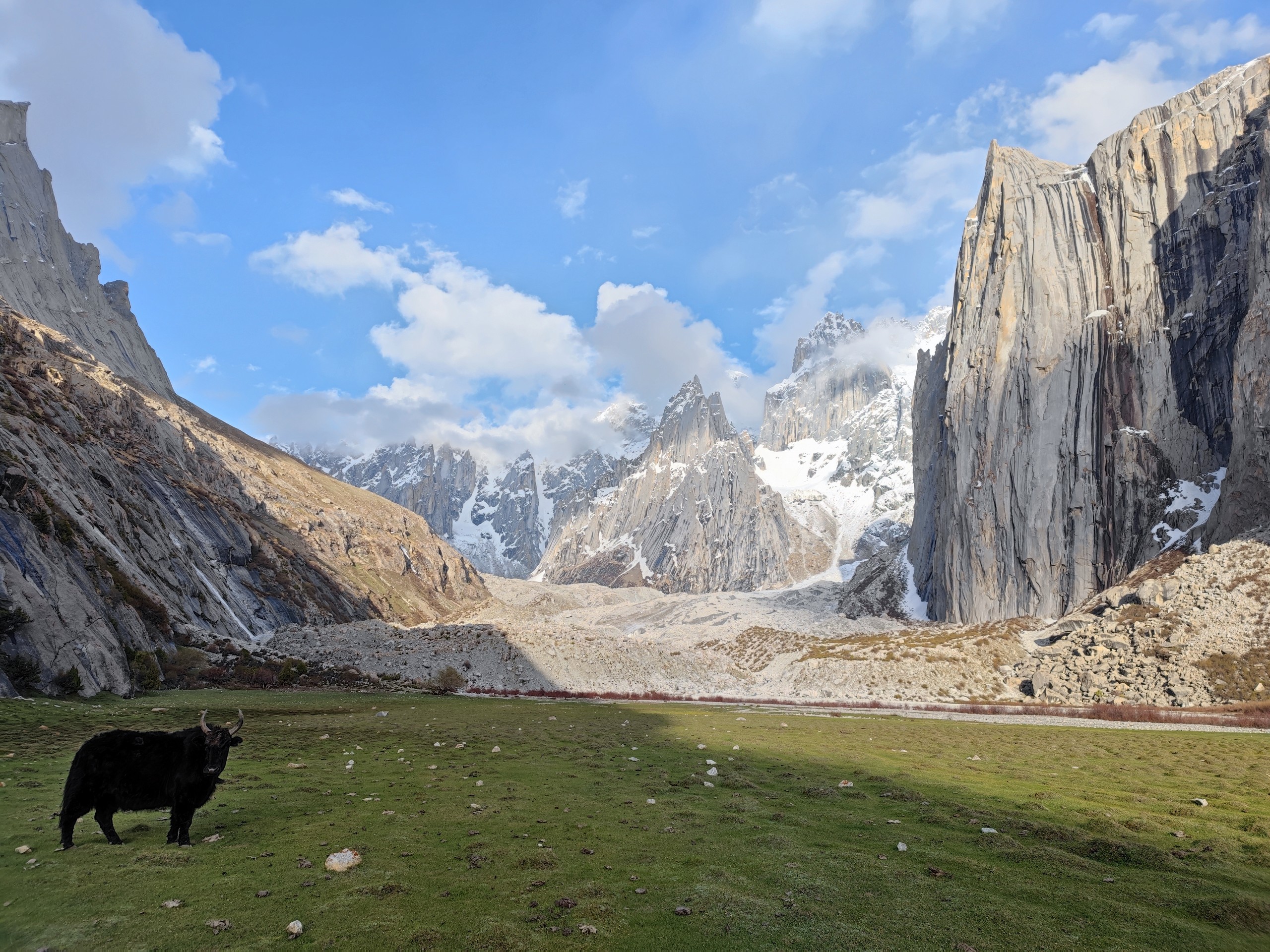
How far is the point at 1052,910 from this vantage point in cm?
754

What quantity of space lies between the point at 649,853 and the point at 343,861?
13.8 feet

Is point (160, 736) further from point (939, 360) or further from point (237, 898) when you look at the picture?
point (939, 360)

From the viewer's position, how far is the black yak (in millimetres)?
9484

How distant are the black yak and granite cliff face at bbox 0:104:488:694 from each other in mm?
17080

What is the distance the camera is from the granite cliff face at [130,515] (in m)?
27.8

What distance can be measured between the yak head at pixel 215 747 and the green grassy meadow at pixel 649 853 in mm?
948

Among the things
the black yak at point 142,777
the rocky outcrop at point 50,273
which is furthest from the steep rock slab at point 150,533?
the black yak at point 142,777

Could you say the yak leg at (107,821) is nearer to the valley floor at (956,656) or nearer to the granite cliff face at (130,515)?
the granite cliff face at (130,515)

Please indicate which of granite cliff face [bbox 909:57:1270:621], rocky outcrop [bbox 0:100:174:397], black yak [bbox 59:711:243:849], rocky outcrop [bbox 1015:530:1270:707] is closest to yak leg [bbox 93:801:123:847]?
black yak [bbox 59:711:243:849]

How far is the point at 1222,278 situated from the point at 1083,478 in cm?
2641

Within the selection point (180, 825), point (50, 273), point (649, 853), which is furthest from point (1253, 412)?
point (50, 273)

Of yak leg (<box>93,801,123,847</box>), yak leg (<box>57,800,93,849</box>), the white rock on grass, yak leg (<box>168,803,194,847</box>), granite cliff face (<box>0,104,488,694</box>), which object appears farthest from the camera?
granite cliff face (<box>0,104,488,694</box>)

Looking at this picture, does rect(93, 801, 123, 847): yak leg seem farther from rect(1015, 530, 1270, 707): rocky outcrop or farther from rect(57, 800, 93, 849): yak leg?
rect(1015, 530, 1270, 707): rocky outcrop

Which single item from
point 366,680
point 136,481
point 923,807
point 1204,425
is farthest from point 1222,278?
point 136,481
